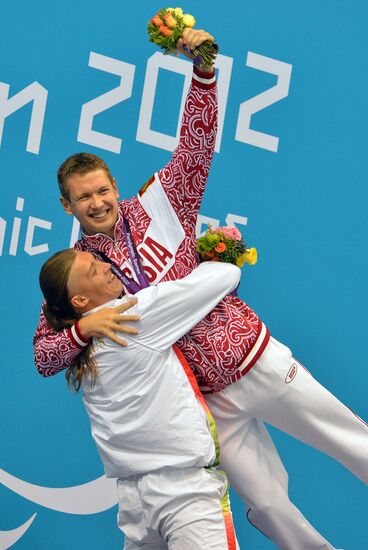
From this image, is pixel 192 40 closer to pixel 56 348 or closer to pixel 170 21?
pixel 170 21

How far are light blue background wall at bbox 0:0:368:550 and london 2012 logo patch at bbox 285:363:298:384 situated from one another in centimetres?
88

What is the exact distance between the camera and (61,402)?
4453mm

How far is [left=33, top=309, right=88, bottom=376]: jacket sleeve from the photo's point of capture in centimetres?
324

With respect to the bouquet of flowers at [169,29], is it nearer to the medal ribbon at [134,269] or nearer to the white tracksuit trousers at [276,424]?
the medal ribbon at [134,269]

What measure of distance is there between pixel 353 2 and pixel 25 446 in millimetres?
2051

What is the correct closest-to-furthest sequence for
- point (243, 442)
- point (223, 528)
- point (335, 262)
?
1. point (223, 528)
2. point (243, 442)
3. point (335, 262)

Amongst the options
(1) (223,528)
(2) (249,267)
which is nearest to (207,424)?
(1) (223,528)

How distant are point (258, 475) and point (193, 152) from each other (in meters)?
0.98

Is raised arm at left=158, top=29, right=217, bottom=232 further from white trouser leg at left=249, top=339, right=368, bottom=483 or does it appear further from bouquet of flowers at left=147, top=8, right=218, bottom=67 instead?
white trouser leg at left=249, top=339, right=368, bottom=483

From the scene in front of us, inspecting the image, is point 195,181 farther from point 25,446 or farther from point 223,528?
point 25,446

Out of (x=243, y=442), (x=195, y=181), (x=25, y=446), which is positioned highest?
(x=195, y=181)

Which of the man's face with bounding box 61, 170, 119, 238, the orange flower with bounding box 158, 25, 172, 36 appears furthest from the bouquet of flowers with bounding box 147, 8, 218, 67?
the man's face with bounding box 61, 170, 119, 238

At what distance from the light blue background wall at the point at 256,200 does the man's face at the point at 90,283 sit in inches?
44.8

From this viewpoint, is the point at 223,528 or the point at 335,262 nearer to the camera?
the point at 223,528
